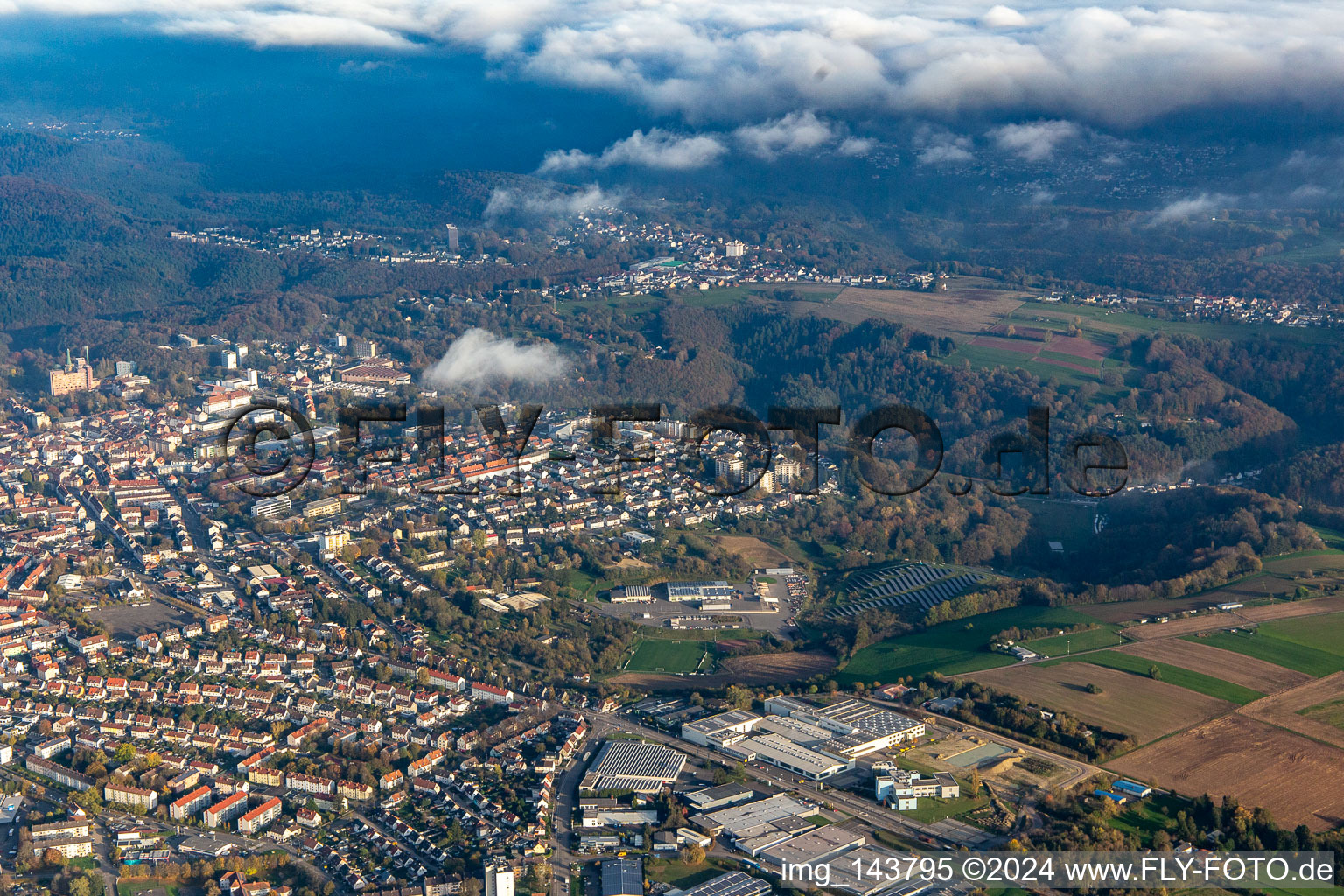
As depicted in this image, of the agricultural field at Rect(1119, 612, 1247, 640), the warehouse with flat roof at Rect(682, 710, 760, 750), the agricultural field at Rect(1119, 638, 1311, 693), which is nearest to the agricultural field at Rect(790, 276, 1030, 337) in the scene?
the agricultural field at Rect(1119, 612, 1247, 640)

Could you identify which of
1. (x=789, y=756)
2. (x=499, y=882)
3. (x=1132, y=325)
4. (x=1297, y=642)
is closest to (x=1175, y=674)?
(x=1297, y=642)

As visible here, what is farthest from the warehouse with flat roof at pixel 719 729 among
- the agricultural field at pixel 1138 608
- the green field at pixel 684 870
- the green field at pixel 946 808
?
the agricultural field at pixel 1138 608

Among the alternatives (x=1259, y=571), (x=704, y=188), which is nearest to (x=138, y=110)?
(x=704, y=188)

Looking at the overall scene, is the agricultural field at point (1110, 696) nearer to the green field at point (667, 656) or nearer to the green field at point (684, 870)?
the green field at point (667, 656)

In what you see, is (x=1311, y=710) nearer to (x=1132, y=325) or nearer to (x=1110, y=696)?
(x=1110, y=696)

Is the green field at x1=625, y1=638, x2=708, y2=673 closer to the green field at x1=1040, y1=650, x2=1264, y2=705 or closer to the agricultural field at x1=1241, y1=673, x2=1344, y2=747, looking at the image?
the green field at x1=1040, y1=650, x2=1264, y2=705

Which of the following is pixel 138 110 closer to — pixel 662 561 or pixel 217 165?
pixel 217 165
